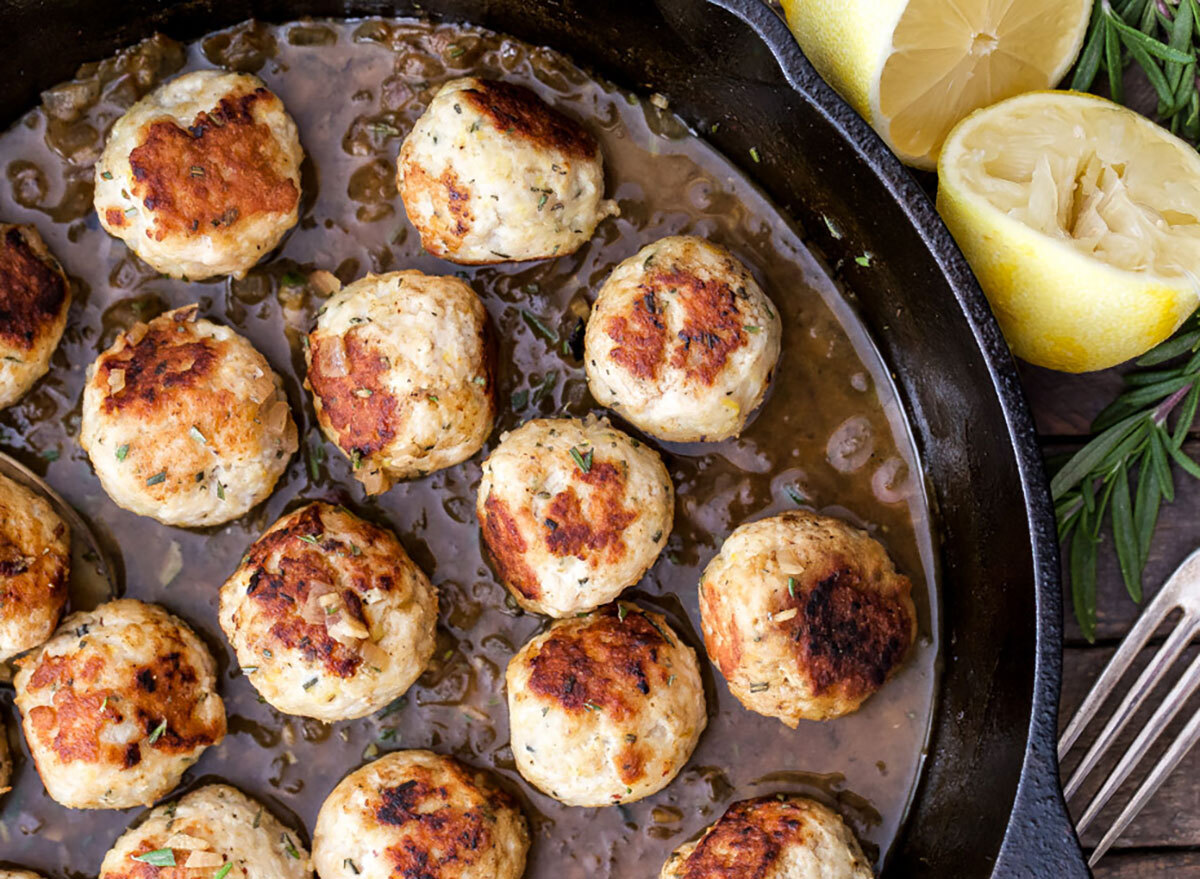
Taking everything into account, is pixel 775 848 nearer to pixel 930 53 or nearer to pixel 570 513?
pixel 570 513

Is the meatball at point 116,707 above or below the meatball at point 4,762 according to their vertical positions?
above

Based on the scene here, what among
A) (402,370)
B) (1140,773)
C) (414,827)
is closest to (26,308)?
(402,370)

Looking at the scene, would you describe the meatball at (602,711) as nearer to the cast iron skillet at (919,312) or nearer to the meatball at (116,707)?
the cast iron skillet at (919,312)

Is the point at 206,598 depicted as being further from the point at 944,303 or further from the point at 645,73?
the point at 944,303

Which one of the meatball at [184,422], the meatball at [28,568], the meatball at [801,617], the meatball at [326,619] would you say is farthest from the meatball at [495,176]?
the meatball at [28,568]

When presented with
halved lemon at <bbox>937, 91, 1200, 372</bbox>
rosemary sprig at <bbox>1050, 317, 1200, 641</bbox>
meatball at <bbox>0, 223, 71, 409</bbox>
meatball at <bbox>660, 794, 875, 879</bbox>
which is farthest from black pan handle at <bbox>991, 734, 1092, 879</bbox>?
meatball at <bbox>0, 223, 71, 409</bbox>

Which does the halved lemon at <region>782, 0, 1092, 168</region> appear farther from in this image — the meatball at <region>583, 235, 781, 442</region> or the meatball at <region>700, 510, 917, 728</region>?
the meatball at <region>700, 510, 917, 728</region>

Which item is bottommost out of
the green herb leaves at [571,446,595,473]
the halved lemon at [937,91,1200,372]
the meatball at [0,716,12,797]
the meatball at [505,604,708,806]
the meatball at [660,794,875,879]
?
the meatball at [0,716,12,797]
